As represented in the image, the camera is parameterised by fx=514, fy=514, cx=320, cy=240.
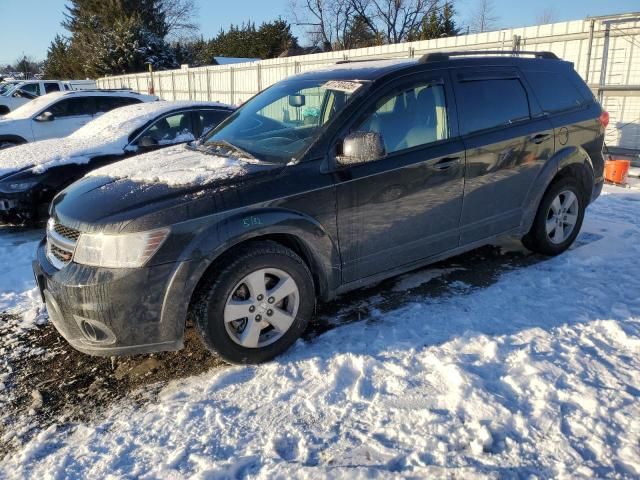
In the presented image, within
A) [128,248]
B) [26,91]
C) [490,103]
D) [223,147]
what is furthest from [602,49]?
[26,91]

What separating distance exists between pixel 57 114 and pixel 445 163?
9.13m

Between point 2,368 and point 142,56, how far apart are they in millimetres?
38444

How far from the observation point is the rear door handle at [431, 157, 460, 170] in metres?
3.81

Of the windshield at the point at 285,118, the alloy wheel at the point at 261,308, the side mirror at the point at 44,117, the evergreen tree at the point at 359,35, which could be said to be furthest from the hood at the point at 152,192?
the evergreen tree at the point at 359,35

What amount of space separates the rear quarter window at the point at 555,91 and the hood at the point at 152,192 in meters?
2.72

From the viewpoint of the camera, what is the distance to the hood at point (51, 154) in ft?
20.3

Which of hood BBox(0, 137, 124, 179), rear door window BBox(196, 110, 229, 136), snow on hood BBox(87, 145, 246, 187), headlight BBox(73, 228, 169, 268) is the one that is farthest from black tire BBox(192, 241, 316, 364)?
rear door window BBox(196, 110, 229, 136)

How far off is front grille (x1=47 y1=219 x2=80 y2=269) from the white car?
7.87m

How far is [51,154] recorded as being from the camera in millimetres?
6461

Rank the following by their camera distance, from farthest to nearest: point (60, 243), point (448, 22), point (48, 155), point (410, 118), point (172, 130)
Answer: point (448, 22) → point (172, 130) → point (48, 155) → point (410, 118) → point (60, 243)

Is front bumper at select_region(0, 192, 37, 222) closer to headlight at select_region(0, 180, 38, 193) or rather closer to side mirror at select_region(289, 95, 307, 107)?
headlight at select_region(0, 180, 38, 193)

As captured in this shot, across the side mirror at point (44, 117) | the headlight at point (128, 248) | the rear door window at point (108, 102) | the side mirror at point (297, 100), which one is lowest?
the headlight at point (128, 248)

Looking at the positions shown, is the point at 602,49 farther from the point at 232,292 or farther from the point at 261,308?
the point at 232,292

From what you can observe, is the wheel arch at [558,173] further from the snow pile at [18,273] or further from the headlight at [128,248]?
the snow pile at [18,273]
